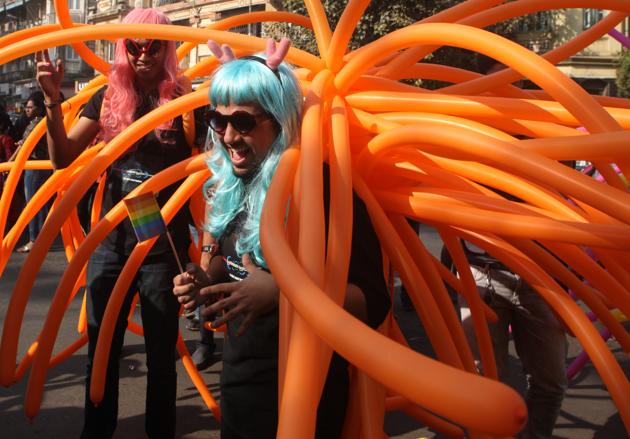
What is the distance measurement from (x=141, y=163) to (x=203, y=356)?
1.95m

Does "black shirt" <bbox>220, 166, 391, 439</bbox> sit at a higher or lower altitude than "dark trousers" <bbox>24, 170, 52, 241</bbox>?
higher

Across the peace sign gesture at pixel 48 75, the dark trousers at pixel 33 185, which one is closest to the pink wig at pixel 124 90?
the peace sign gesture at pixel 48 75

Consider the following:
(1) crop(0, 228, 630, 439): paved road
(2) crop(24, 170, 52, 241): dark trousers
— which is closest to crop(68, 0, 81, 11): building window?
(2) crop(24, 170, 52, 241): dark trousers

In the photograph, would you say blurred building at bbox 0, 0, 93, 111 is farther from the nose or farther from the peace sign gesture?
the nose

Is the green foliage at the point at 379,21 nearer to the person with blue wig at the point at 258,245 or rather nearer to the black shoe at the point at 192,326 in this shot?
the black shoe at the point at 192,326

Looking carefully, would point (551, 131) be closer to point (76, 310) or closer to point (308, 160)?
point (308, 160)

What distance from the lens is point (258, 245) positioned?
169 centimetres

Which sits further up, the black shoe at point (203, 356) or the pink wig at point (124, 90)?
the pink wig at point (124, 90)

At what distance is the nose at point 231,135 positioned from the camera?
5.63 ft

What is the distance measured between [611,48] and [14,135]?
808 inches

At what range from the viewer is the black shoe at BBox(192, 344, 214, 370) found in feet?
14.3

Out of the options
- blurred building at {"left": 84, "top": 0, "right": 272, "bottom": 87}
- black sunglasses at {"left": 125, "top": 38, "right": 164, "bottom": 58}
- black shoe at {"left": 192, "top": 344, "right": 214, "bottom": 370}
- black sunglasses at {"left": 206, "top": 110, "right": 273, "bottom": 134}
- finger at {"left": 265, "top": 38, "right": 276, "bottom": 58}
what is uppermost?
blurred building at {"left": 84, "top": 0, "right": 272, "bottom": 87}

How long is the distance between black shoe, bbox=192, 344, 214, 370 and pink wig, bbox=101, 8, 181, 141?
6.58 feet

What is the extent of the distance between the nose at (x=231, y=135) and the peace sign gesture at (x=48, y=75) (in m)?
1.03
